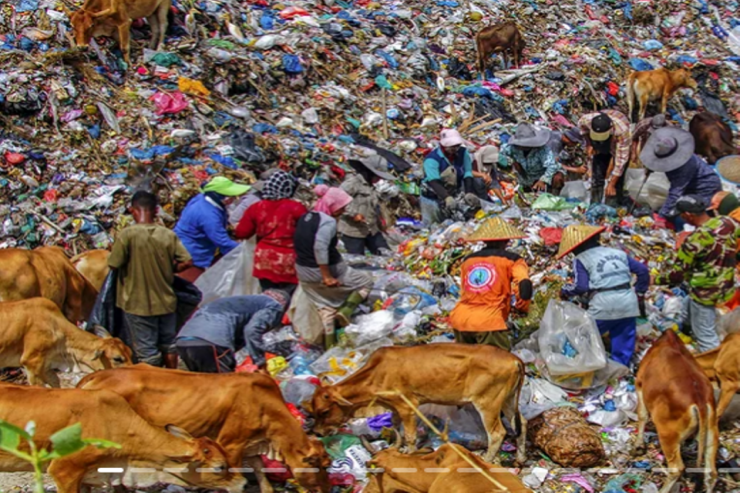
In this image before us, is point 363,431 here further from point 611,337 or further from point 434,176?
point 434,176

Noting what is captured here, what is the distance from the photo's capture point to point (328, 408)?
18.5ft

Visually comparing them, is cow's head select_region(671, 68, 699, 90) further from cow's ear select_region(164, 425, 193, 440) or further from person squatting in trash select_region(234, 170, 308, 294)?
cow's ear select_region(164, 425, 193, 440)

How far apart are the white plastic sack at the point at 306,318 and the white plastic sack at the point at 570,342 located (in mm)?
2004

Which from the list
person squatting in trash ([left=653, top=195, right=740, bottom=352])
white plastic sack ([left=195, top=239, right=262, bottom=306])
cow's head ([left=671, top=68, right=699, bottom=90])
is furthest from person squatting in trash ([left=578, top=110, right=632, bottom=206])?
cow's head ([left=671, top=68, right=699, bottom=90])

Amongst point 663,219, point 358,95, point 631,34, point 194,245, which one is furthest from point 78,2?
point 631,34

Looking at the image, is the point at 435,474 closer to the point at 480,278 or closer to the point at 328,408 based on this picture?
the point at 328,408

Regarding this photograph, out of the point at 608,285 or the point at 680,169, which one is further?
the point at 680,169

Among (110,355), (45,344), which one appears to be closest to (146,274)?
(110,355)

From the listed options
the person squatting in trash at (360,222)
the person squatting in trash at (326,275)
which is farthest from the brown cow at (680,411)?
the person squatting in trash at (360,222)

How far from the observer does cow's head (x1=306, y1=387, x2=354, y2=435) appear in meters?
5.64

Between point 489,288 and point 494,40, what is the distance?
33.5ft

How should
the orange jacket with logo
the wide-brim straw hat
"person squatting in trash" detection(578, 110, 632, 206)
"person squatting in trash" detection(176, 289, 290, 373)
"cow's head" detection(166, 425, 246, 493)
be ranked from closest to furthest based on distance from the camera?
1. "cow's head" detection(166, 425, 246, 493)
2. the orange jacket with logo
3. "person squatting in trash" detection(176, 289, 290, 373)
4. "person squatting in trash" detection(578, 110, 632, 206)
5. the wide-brim straw hat

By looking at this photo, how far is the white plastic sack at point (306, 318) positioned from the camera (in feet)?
23.4

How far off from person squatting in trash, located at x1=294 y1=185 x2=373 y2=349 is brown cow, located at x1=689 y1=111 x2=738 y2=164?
7075mm
